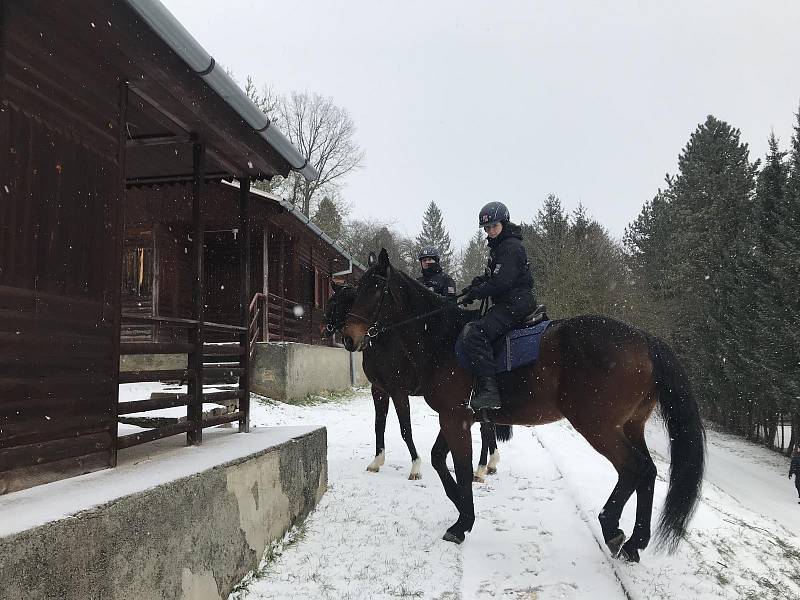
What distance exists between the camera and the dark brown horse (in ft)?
19.7

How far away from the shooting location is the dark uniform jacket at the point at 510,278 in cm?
467

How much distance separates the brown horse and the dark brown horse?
1.04 meters

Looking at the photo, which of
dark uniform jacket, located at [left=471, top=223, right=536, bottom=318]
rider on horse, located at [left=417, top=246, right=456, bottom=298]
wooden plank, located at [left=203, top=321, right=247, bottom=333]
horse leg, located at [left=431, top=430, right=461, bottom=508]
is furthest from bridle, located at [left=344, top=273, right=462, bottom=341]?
rider on horse, located at [left=417, top=246, right=456, bottom=298]

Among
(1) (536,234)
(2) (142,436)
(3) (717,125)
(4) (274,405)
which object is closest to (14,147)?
(2) (142,436)

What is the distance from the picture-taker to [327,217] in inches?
1467

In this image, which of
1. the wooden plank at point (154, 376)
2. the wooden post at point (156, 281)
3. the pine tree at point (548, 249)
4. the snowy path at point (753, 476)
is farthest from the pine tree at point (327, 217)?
the wooden plank at point (154, 376)

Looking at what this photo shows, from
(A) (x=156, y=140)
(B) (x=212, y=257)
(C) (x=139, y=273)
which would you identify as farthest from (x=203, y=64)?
(B) (x=212, y=257)

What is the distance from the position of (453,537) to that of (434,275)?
12.2ft

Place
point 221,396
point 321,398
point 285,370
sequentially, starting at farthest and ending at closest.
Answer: point 321,398 → point 285,370 → point 221,396

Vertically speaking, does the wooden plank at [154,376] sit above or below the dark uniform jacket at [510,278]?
below

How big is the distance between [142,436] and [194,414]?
95cm

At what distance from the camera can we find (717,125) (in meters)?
36.4

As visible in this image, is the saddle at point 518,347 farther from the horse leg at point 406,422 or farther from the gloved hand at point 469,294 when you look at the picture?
the horse leg at point 406,422

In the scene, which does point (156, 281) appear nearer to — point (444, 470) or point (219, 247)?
point (219, 247)
